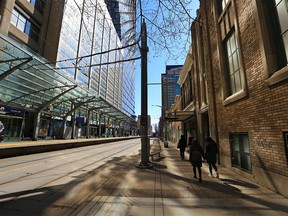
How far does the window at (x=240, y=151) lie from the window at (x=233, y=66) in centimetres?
221

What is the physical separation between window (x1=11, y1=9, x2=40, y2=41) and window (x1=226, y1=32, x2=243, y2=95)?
28640mm

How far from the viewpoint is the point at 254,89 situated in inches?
245

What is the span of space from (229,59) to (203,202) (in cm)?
750

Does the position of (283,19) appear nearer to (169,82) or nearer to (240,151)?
(240,151)

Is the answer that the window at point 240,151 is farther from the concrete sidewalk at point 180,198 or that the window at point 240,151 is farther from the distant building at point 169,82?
the distant building at point 169,82

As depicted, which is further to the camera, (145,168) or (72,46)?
(72,46)

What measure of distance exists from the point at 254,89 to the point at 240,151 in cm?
293

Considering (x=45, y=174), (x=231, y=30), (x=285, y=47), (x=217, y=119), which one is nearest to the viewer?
(x=285, y=47)

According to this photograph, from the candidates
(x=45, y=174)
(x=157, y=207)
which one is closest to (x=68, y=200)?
(x=157, y=207)

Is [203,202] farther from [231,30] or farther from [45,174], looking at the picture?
[231,30]

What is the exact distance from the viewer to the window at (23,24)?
87.8ft

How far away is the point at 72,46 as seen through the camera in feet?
134

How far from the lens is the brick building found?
501cm

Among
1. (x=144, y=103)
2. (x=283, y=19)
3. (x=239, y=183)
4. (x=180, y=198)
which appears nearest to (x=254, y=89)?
(x=283, y=19)
